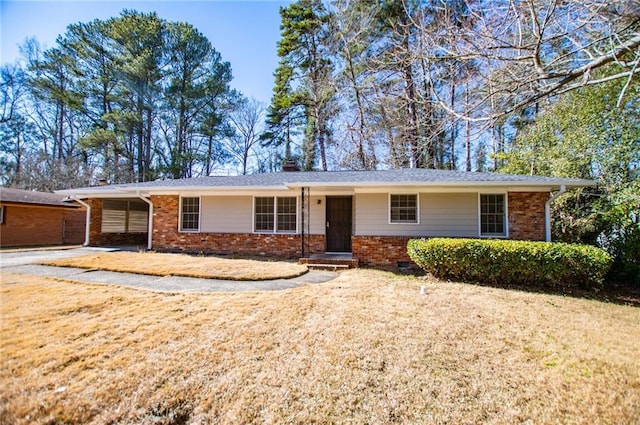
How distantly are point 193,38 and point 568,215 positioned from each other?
25337 millimetres

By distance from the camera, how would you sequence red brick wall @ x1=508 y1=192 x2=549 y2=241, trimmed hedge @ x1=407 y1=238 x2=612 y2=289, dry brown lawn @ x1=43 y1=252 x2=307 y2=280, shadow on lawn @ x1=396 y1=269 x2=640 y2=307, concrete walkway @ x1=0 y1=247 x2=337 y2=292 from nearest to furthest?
1. concrete walkway @ x1=0 y1=247 x2=337 y2=292
2. shadow on lawn @ x1=396 y1=269 x2=640 y2=307
3. trimmed hedge @ x1=407 y1=238 x2=612 y2=289
4. dry brown lawn @ x1=43 y1=252 x2=307 y2=280
5. red brick wall @ x1=508 y1=192 x2=549 y2=241

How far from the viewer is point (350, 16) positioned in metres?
14.3

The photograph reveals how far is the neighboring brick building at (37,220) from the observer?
12.2 metres

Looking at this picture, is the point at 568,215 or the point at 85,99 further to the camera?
the point at 85,99

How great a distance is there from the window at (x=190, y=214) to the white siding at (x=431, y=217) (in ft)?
19.9

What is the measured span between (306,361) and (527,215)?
8.48 metres

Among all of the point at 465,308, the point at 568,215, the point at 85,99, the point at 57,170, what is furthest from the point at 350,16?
the point at 57,170

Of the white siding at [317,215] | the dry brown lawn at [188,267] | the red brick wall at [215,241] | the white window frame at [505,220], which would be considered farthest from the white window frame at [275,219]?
the white window frame at [505,220]

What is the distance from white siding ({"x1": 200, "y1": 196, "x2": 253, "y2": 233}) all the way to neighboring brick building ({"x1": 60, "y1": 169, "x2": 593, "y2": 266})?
0.04 metres

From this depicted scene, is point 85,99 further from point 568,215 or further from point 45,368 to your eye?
point 568,215

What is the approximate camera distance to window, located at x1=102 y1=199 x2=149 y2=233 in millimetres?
12711

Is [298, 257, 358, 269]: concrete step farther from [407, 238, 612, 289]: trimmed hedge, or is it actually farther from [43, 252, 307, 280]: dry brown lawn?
[407, 238, 612, 289]: trimmed hedge

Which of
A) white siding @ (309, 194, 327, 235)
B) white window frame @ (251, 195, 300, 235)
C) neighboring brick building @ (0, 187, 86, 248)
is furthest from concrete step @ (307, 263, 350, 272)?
neighboring brick building @ (0, 187, 86, 248)

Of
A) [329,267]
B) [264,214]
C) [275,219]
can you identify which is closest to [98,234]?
[264,214]
